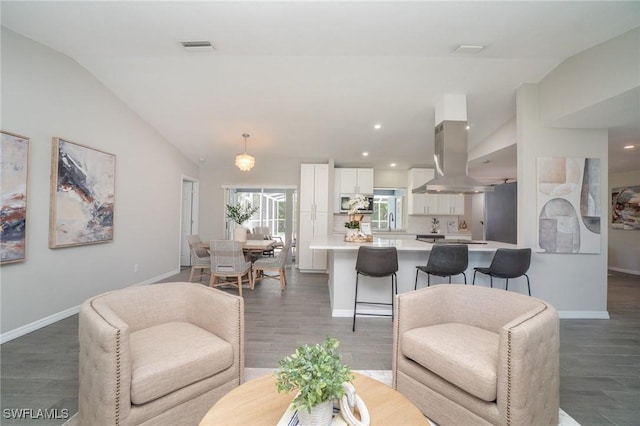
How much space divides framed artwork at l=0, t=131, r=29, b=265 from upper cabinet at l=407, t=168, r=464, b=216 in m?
6.24

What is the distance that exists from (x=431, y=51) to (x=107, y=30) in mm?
3215

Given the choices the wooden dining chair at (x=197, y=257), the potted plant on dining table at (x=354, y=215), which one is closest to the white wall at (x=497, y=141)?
the potted plant on dining table at (x=354, y=215)

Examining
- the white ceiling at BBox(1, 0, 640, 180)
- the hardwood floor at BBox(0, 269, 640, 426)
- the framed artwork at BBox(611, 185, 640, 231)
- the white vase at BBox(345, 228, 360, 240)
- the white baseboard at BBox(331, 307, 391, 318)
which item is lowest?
the hardwood floor at BBox(0, 269, 640, 426)

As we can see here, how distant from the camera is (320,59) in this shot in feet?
10.5

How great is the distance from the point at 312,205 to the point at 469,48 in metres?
4.04

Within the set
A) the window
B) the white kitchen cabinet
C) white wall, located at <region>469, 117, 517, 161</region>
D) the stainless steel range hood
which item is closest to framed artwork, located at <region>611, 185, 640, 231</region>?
white wall, located at <region>469, 117, 517, 161</region>

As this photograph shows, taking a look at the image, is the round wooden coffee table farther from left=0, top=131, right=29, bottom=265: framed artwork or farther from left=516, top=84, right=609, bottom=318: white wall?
left=516, top=84, right=609, bottom=318: white wall

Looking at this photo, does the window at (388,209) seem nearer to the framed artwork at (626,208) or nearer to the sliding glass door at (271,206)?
the sliding glass door at (271,206)

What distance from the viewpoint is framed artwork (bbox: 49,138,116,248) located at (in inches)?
120

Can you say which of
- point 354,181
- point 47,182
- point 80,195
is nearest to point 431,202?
point 354,181

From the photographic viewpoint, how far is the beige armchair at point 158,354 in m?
1.25

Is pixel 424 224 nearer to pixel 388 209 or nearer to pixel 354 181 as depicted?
pixel 388 209

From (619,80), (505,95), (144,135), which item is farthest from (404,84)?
(144,135)

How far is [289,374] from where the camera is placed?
3.20ft
